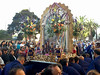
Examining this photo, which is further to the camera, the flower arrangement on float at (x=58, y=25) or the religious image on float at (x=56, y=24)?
the religious image on float at (x=56, y=24)

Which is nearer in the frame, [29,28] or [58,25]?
[58,25]

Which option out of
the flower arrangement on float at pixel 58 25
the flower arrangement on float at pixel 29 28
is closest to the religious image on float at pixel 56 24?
the flower arrangement on float at pixel 58 25

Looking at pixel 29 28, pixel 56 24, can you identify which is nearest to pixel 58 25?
pixel 56 24

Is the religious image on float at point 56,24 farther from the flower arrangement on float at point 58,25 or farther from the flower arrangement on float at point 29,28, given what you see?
the flower arrangement on float at point 29,28

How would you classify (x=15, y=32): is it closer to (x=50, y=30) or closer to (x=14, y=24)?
(x=14, y=24)

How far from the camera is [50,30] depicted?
9414mm

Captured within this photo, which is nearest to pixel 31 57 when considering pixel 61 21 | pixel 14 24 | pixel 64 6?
pixel 61 21

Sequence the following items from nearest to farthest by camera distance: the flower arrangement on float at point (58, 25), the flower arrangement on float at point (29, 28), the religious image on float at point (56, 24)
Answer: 1. the flower arrangement on float at point (58, 25)
2. the religious image on float at point (56, 24)
3. the flower arrangement on float at point (29, 28)

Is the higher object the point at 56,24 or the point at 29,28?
the point at 56,24

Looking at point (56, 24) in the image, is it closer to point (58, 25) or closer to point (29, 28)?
point (58, 25)

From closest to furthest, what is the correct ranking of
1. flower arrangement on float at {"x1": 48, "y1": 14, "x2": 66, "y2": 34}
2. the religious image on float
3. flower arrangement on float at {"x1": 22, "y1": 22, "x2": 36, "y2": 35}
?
flower arrangement on float at {"x1": 48, "y1": 14, "x2": 66, "y2": 34} < the religious image on float < flower arrangement on float at {"x1": 22, "y1": 22, "x2": 36, "y2": 35}

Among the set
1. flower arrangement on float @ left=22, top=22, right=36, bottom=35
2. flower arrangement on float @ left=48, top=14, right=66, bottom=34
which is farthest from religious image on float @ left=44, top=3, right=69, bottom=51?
flower arrangement on float @ left=22, top=22, right=36, bottom=35

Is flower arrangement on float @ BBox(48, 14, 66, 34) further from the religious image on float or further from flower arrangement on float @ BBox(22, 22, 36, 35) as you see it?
flower arrangement on float @ BBox(22, 22, 36, 35)

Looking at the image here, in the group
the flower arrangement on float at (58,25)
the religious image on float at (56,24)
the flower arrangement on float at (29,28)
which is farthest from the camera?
the flower arrangement on float at (29,28)
